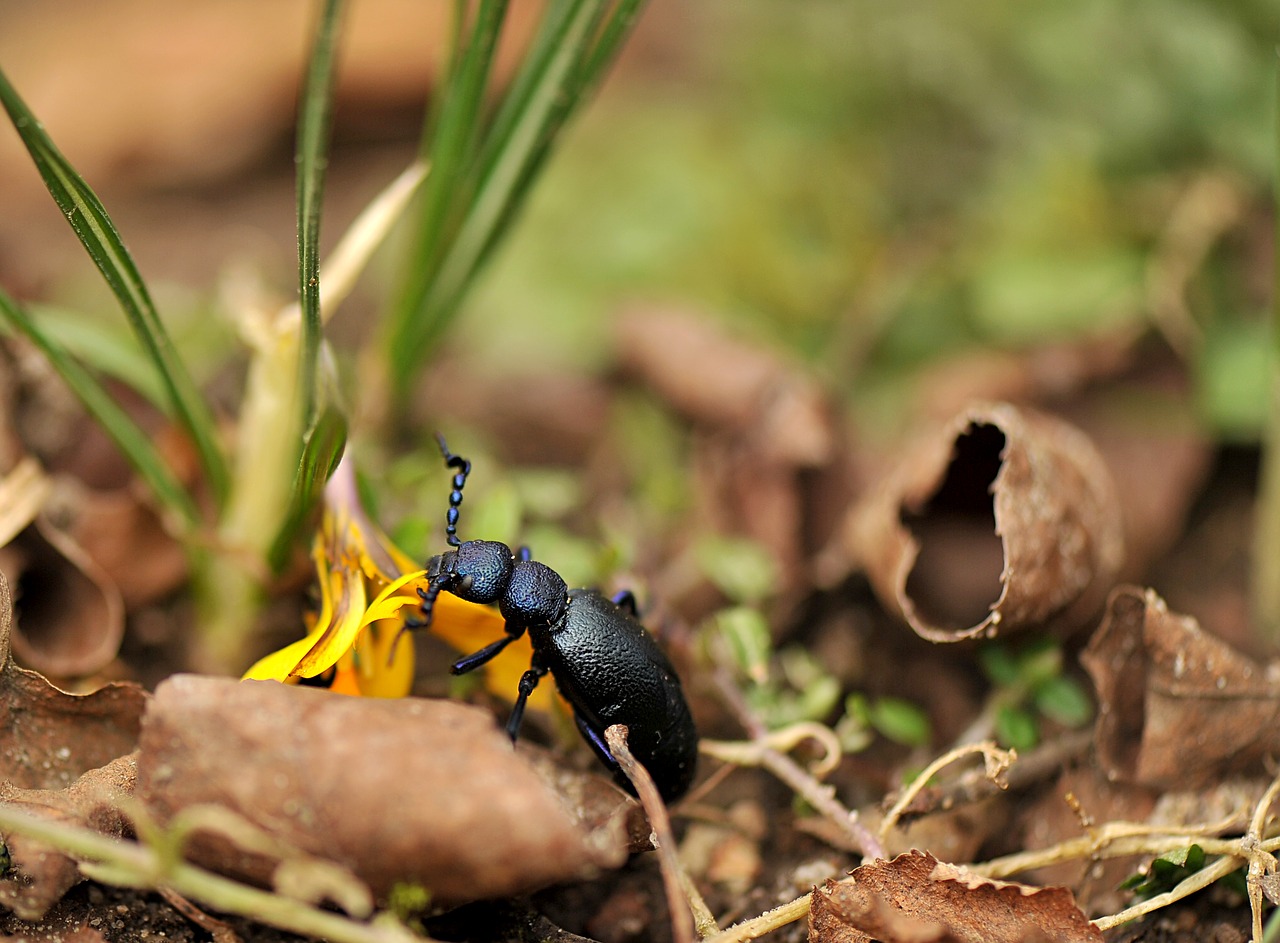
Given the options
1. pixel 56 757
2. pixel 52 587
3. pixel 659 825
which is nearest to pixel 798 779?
pixel 659 825

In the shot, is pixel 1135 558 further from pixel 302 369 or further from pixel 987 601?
pixel 302 369

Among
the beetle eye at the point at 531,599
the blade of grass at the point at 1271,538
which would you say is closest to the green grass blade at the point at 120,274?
the beetle eye at the point at 531,599

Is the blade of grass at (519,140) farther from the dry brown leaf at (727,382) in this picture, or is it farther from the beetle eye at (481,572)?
the dry brown leaf at (727,382)

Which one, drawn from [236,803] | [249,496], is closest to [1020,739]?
[236,803]

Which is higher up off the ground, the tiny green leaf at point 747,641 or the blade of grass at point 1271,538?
the blade of grass at point 1271,538

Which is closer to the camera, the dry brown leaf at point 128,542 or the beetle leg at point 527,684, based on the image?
the beetle leg at point 527,684

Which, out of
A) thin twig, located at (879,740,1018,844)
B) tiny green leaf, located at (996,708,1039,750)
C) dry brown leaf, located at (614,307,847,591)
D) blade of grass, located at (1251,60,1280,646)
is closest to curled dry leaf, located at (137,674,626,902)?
thin twig, located at (879,740,1018,844)
